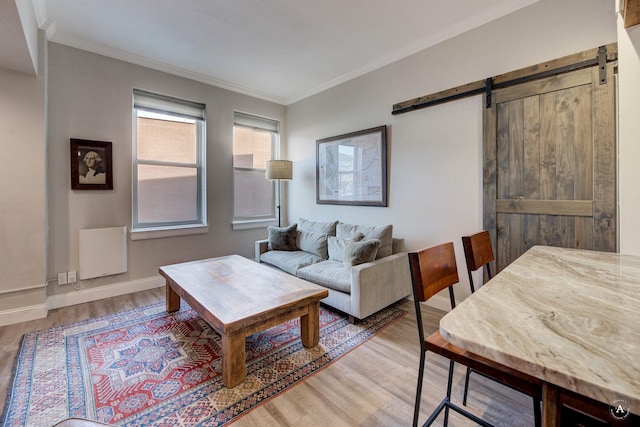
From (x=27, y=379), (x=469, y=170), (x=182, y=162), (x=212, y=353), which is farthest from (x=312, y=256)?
(x=27, y=379)

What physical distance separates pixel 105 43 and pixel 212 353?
3.34m

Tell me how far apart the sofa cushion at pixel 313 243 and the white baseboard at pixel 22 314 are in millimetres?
2662

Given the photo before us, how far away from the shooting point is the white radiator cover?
2.95 meters

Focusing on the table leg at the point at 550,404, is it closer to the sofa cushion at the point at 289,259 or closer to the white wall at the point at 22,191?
the sofa cushion at the point at 289,259

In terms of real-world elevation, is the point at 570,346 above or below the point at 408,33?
below

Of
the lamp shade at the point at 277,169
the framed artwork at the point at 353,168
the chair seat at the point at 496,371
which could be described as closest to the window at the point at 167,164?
the lamp shade at the point at 277,169

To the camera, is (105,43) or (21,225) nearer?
(21,225)

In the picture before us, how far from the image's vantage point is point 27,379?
5.70ft

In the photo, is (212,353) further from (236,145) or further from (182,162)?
(236,145)

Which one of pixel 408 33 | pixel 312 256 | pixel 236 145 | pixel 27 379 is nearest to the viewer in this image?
pixel 27 379

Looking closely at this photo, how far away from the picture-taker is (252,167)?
4.40m

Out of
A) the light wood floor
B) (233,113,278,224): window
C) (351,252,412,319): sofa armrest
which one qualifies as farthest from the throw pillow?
the light wood floor

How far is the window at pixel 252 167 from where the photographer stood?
166 inches

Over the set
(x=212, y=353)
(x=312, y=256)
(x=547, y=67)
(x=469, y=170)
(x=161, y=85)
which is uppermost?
(x=161, y=85)
